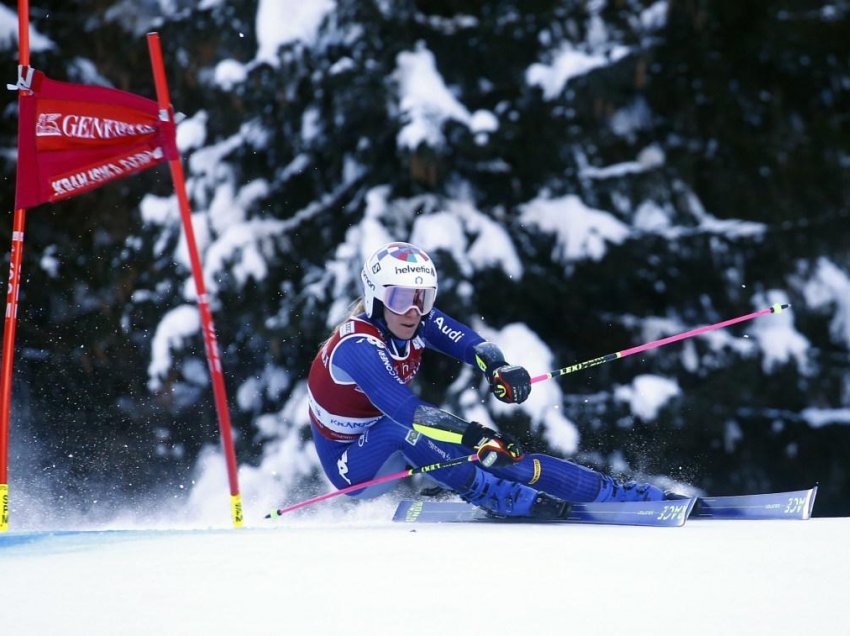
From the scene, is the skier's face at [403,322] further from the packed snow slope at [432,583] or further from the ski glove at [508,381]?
the packed snow slope at [432,583]

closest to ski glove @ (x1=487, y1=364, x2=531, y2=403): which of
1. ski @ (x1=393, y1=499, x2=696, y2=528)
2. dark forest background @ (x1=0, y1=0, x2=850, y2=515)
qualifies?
ski @ (x1=393, y1=499, x2=696, y2=528)

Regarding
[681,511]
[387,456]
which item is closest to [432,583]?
[681,511]

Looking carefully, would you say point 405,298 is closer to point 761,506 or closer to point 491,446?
point 491,446

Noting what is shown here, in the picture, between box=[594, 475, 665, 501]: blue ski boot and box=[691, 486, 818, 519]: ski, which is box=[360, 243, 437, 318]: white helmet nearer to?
box=[594, 475, 665, 501]: blue ski boot

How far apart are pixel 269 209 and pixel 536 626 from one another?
21.6 feet

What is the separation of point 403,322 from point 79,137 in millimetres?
1713

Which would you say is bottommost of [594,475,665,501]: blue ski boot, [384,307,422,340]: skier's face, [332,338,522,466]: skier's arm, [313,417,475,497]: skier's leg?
[594,475,665,501]: blue ski boot

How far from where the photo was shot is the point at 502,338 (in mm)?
7527

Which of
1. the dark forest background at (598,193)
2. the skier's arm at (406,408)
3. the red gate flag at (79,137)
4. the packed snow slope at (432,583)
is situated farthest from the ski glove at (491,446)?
the dark forest background at (598,193)

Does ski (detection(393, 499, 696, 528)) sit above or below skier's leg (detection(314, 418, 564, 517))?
below

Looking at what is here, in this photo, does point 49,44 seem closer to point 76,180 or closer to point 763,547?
point 76,180

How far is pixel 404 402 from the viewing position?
4113 millimetres

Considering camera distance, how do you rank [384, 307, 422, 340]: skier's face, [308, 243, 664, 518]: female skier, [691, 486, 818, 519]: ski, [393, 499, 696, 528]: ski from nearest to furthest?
[393, 499, 696, 528]: ski < [691, 486, 818, 519]: ski < [308, 243, 664, 518]: female skier < [384, 307, 422, 340]: skier's face

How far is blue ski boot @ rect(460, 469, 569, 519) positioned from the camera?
452cm
